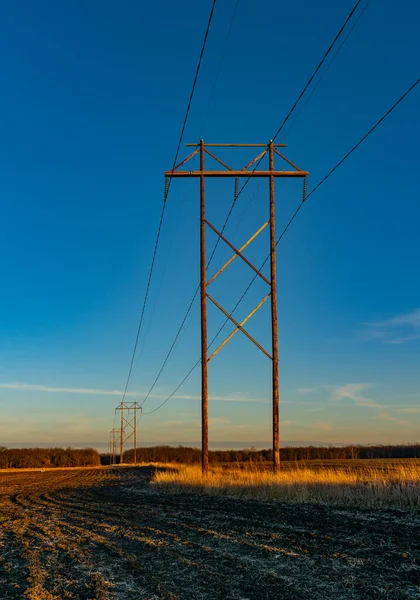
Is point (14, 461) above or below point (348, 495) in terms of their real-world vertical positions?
below

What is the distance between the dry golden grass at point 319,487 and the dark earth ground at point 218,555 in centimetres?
97

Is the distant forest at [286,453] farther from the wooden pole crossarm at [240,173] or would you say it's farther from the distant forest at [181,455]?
the wooden pole crossarm at [240,173]

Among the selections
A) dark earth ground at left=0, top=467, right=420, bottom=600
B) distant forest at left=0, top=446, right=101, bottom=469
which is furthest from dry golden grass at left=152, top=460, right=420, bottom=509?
distant forest at left=0, top=446, right=101, bottom=469

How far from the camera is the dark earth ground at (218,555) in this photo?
6.40 metres

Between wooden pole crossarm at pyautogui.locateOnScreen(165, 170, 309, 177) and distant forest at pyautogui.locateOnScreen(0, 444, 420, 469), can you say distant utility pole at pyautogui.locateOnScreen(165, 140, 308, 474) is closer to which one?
wooden pole crossarm at pyautogui.locateOnScreen(165, 170, 309, 177)

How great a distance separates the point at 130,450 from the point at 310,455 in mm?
39959

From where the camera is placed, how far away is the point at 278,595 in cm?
609

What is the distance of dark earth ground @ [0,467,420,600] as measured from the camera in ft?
21.0

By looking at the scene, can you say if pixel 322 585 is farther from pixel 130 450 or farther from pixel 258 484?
pixel 130 450

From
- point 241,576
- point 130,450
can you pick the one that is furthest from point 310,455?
point 241,576

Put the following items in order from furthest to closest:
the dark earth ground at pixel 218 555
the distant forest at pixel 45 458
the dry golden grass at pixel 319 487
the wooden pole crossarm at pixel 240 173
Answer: the distant forest at pixel 45 458 → the wooden pole crossarm at pixel 240 173 → the dry golden grass at pixel 319 487 → the dark earth ground at pixel 218 555

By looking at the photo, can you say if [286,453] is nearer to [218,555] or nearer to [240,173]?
[240,173]

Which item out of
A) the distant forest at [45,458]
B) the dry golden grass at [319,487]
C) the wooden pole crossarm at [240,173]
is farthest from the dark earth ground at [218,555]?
the distant forest at [45,458]

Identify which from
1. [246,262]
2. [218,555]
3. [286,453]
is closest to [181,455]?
[286,453]
